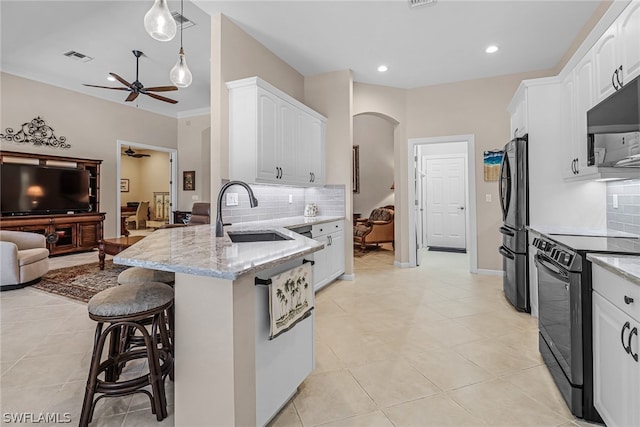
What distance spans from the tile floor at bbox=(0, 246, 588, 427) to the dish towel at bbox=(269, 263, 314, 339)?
56 centimetres

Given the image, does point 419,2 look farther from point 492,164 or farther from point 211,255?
point 211,255

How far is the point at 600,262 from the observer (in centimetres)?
150

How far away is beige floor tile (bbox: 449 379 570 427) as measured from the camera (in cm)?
167

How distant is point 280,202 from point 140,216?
835 cm

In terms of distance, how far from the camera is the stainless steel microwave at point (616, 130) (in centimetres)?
176

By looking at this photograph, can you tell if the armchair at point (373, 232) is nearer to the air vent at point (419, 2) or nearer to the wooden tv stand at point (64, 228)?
the air vent at point (419, 2)

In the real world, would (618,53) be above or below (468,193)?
above

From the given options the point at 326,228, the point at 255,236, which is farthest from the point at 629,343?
the point at 326,228

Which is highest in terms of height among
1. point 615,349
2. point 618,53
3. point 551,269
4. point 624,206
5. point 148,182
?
point 148,182

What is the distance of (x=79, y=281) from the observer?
421 cm

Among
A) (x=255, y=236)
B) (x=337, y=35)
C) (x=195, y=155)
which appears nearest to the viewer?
(x=255, y=236)

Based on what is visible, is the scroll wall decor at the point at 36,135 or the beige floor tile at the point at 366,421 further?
the scroll wall decor at the point at 36,135

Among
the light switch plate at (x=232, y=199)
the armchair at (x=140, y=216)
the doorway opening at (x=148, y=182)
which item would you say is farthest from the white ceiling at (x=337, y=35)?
the doorway opening at (x=148, y=182)

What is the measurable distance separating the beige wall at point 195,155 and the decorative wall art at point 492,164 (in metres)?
6.26
